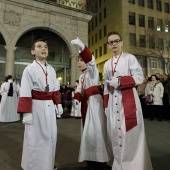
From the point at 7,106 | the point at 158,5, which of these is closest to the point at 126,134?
the point at 7,106

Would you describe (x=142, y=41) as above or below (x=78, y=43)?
above

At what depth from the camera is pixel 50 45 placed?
1678 cm

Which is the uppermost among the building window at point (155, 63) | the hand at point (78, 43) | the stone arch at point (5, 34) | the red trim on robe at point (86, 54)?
the building window at point (155, 63)

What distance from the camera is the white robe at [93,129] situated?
3189 millimetres

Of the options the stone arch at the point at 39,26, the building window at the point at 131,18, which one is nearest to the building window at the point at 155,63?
the building window at the point at 131,18

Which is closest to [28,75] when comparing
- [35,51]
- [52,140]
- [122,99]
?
[35,51]

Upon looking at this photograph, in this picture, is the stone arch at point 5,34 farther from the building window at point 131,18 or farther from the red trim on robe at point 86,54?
the building window at point 131,18

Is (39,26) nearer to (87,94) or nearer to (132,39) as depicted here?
(87,94)

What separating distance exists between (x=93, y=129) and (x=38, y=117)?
1.03m

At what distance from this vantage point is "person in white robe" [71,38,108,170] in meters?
3.17

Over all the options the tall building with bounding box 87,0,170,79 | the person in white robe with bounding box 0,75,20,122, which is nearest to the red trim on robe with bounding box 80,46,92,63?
the person in white robe with bounding box 0,75,20,122

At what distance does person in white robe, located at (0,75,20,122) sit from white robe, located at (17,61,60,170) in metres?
7.01

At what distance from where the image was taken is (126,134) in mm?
2715

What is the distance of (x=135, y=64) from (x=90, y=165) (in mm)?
1900
